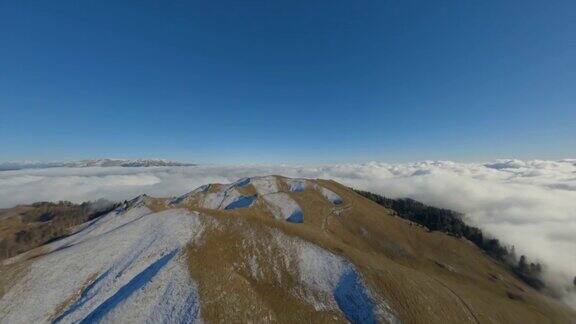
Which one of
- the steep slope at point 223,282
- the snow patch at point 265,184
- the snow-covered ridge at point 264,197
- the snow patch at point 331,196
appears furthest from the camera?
the snow patch at point 265,184

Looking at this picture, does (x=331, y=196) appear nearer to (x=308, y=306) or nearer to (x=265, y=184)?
(x=265, y=184)

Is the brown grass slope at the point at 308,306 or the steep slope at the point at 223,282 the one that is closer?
the steep slope at the point at 223,282

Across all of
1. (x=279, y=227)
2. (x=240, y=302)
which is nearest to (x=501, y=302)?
(x=279, y=227)

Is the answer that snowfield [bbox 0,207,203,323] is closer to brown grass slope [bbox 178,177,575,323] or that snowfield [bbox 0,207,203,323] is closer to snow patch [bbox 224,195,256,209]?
brown grass slope [bbox 178,177,575,323]

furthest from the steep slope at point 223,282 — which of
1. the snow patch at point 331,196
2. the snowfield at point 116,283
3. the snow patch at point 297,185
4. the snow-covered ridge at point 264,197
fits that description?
the snow patch at point 297,185

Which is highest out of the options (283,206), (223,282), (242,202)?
Result: (242,202)

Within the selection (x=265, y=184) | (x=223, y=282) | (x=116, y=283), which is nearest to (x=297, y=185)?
(x=265, y=184)

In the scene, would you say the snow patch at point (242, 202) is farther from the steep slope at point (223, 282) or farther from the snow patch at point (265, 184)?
the steep slope at point (223, 282)

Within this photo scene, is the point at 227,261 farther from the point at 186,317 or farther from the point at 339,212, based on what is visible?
the point at 339,212
